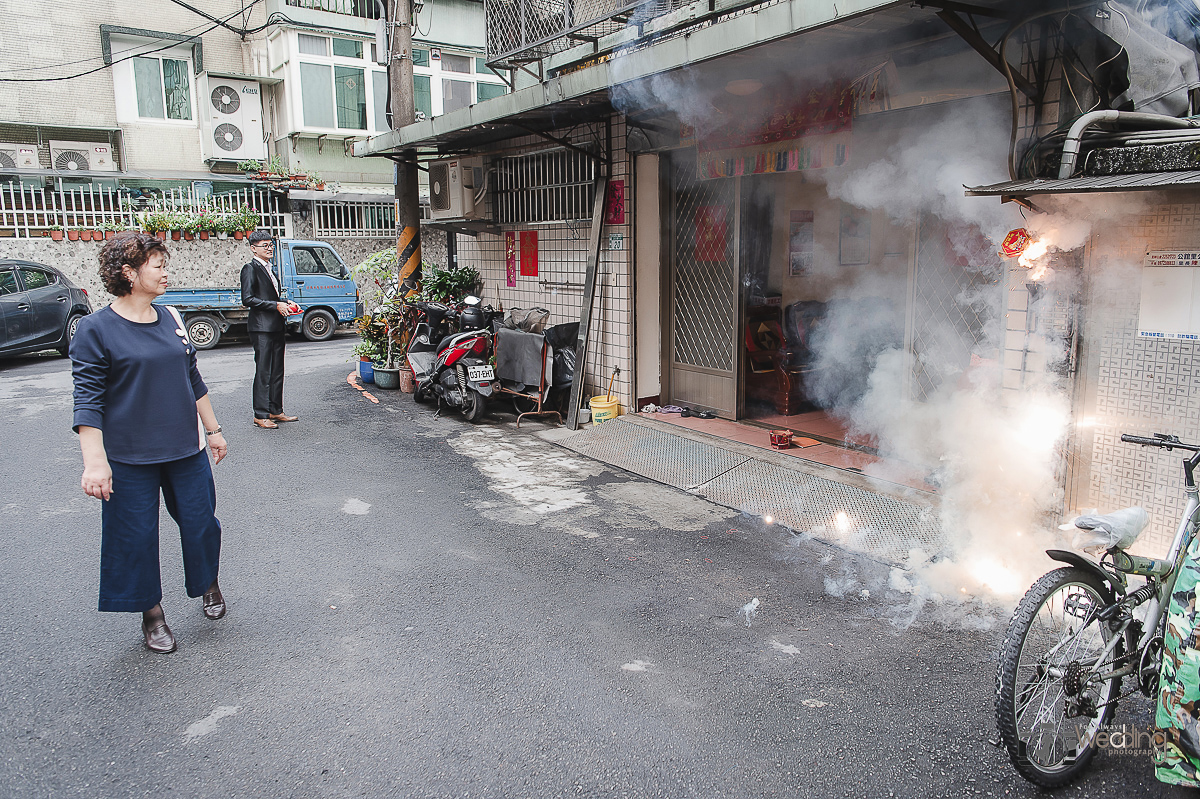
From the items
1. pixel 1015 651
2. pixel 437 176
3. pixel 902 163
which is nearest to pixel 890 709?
pixel 1015 651

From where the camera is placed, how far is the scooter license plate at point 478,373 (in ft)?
28.2

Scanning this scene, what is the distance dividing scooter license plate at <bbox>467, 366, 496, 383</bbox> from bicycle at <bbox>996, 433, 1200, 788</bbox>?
654 cm

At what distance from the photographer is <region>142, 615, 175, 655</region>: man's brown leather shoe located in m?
3.78

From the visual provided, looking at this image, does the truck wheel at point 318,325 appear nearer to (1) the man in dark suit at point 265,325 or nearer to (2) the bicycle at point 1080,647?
(1) the man in dark suit at point 265,325

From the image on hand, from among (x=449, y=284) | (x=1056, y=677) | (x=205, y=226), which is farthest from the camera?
(x=205, y=226)

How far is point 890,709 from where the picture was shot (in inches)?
129

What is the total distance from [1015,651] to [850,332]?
6004 millimetres

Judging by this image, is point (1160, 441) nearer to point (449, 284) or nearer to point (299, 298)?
point (449, 284)

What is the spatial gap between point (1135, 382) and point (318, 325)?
14.8 metres

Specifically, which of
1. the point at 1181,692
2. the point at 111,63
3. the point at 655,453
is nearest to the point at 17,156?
the point at 111,63

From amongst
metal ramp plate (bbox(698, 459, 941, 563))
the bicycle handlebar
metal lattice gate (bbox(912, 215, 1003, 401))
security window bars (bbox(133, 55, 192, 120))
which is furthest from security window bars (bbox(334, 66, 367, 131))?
the bicycle handlebar

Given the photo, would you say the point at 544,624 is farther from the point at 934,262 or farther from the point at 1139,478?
the point at 934,262

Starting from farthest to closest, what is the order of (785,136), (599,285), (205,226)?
1. (205,226)
2. (599,285)
3. (785,136)

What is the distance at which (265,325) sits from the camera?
8266 mm
